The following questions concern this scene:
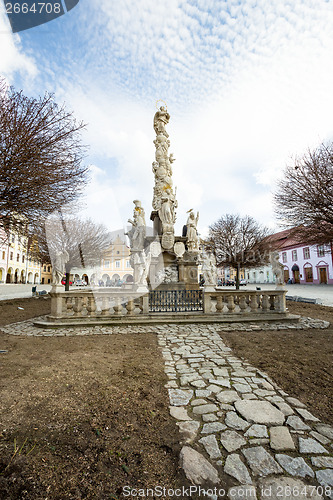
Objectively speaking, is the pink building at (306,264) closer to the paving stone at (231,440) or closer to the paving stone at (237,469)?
the paving stone at (231,440)

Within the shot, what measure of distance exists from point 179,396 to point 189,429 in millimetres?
695

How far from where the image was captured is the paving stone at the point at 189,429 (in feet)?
7.63

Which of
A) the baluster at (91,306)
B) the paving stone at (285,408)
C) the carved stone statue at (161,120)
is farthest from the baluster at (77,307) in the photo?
the carved stone statue at (161,120)

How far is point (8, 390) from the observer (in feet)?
10.3

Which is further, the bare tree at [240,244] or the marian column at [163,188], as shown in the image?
the bare tree at [240,244]

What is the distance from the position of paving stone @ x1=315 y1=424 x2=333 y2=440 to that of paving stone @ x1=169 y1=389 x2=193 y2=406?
1379 mm

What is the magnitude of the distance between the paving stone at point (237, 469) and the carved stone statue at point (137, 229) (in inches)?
418

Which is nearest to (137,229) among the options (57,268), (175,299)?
(57,268)

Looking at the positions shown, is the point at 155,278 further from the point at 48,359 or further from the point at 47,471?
the point at 47,471

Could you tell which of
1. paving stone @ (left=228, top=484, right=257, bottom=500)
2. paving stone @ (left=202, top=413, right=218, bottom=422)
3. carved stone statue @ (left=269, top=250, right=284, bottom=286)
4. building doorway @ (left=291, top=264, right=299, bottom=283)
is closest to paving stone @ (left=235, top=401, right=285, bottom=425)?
paving stone @ (left=202, top=413, right=218, bottom=422)

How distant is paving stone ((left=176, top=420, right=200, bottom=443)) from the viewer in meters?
2.32

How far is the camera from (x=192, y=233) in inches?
519

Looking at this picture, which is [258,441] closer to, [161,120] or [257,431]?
[257,431]

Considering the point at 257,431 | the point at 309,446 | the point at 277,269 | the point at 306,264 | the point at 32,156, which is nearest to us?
the point at 309,446
